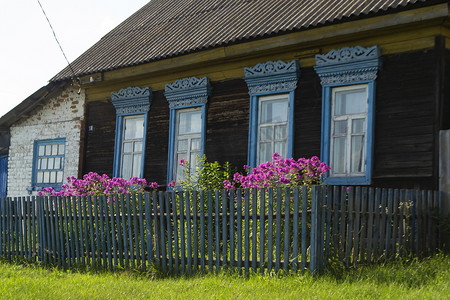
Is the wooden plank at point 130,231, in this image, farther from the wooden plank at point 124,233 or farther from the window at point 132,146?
the window at point 132,146

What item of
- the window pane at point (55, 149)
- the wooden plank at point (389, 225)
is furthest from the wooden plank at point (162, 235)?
the window pane at point (55, 149)

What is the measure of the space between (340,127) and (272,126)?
58.9 inches

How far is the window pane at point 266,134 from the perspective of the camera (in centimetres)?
1147

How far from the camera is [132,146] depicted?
1396 centimetres

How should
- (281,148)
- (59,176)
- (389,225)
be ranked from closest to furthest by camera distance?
(389,225)
(281,148)
(59,176)

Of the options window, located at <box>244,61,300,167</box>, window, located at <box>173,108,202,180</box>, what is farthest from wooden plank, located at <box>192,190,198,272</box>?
window, located at <box>173,108,202,180</box>

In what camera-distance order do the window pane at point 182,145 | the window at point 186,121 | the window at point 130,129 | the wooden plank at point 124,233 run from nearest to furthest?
the wooden plank at point 124,233 → the window at point 186,121 → the window pane at point 182,145 → the window at point 130,129

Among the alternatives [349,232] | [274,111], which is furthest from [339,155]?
[349,232]

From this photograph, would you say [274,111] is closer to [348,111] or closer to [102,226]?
[348,111]

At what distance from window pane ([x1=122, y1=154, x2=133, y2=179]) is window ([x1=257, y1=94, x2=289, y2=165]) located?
3730 millimetres

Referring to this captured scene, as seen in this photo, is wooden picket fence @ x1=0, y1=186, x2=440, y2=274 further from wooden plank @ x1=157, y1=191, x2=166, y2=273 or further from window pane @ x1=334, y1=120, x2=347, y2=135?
window pane @ x1=334, y1=120, x2=347, y2=135

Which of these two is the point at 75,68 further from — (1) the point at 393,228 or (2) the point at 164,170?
(1) the point at 393,228

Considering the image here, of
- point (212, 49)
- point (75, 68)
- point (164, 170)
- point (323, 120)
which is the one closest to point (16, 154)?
point (75, 68)

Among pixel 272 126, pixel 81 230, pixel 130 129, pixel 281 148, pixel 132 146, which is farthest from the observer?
pixel 130 129
